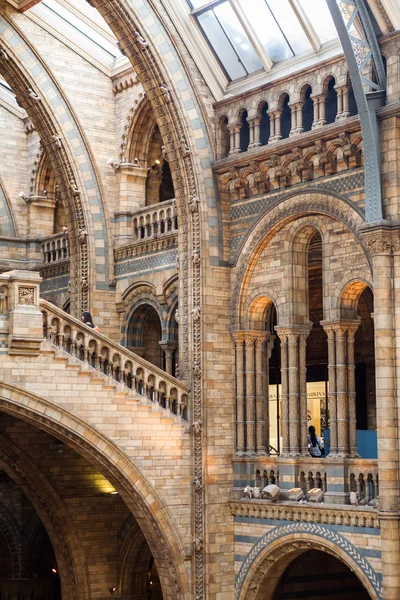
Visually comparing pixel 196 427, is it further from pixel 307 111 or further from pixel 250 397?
pixel 307 111

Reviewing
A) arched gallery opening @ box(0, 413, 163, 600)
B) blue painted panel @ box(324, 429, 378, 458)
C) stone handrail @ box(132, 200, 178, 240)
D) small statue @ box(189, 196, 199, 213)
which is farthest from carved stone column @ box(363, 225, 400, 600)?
arched gallery opening @ box(0, 413, 163, 600)

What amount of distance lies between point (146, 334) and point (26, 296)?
6.21 meters

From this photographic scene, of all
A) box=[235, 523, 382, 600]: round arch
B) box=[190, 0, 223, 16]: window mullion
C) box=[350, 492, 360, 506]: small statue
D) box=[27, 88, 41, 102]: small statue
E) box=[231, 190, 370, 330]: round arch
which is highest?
box=[190, 0, 223, 16]: window mullion

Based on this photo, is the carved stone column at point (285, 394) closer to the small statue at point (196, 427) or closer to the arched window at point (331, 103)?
the small statue at point (196, 427)

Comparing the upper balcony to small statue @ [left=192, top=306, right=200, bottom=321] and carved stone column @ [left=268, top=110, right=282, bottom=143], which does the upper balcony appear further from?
carved stone column @ [left=268, top=110, right=282, bottom=143]

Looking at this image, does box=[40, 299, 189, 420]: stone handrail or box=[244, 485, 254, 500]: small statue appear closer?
box=[40, 299, 189, 420]: stone handrail

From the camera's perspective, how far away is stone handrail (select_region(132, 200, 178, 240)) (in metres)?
24.5

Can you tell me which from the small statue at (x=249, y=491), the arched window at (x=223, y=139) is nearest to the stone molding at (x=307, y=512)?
the small statue at (x=249, y=491)

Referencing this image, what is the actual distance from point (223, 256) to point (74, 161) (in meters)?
5.33

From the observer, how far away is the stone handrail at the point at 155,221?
80.3ft

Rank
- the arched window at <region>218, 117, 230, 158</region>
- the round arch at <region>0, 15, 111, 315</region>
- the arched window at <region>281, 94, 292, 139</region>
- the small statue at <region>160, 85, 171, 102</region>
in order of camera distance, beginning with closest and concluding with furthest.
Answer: the arched window at <region>281, 94, 292, 139</region>
the small statue at <region>160, 85, 171, 102</region>
the arched window at <region>218, 117, 230, 158</region>
the round arch at <region>0, 15, 111, 315</region>

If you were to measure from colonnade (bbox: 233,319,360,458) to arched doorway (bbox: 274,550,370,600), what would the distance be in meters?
2.89

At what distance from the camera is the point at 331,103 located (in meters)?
20.7

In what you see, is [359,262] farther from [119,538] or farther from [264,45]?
[119,538]
